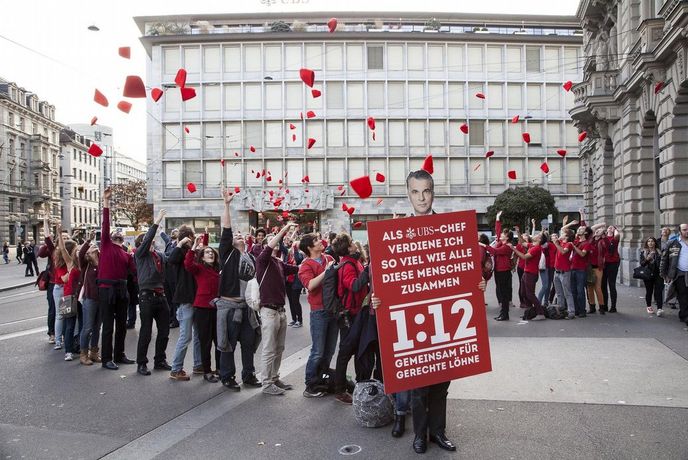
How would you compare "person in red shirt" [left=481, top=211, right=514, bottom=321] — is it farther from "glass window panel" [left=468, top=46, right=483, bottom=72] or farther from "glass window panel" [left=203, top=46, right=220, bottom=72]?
"glass window panel" [left=203, top=46, right=220, bottom=72]

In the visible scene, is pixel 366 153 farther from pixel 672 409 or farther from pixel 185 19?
pixel 672 409

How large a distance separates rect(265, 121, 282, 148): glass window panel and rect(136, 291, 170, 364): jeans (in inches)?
1532

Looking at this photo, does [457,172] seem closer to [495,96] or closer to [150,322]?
[495,96]

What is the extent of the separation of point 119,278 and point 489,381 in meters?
5.00

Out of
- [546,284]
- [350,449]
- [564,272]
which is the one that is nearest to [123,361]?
[350,449]

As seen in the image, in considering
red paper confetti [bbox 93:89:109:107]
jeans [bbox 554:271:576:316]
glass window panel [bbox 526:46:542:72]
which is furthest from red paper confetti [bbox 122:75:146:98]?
glass window panel [bbox 526:46:542:72]

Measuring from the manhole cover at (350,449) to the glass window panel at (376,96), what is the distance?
43001 millimetres

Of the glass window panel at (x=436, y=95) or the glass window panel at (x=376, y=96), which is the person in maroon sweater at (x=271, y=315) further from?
the glass window panel at (x=436, y=95)

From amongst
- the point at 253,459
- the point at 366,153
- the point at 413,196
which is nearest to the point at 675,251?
the point at 413,196

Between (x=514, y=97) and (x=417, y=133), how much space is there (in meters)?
8.46

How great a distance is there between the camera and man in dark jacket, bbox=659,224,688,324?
33.6 feet

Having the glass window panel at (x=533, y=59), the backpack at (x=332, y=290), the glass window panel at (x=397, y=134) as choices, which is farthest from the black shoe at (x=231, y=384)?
the glass window panel at (x=533, y=59)

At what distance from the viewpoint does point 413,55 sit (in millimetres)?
46656

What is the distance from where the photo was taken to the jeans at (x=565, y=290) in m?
11.4
